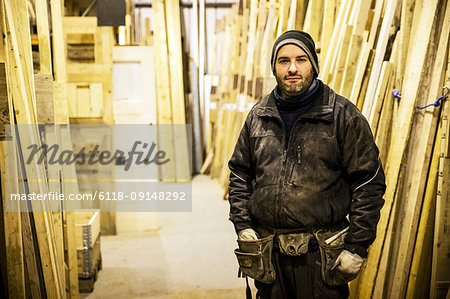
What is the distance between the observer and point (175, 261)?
4.25m

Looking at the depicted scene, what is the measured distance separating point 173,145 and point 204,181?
1549 mm

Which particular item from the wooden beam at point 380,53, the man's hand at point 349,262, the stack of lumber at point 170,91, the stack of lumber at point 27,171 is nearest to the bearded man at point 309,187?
the man's hand at point 349,262

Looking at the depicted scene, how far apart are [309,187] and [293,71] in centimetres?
52

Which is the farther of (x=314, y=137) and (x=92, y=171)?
(x=92, y=171)

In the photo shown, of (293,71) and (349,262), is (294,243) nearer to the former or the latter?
(349,262)

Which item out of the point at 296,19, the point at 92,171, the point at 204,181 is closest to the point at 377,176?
the point at 296,19

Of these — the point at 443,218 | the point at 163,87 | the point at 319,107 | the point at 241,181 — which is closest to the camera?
the point at 319,107

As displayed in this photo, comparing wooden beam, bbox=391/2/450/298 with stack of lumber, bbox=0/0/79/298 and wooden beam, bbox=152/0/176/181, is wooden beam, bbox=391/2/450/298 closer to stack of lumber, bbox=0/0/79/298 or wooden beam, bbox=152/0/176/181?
stack of lumber, bbox=0/0/79/298

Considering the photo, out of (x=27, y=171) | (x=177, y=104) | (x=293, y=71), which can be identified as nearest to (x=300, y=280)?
(x=293, y=71)

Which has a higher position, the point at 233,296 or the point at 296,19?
the point at 296,19

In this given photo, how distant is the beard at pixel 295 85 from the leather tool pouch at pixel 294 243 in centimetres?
64

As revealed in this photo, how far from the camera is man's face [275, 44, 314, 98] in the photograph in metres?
1.94

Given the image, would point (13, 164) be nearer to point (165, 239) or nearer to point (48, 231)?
point (48, 231)

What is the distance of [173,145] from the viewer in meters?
6.62
